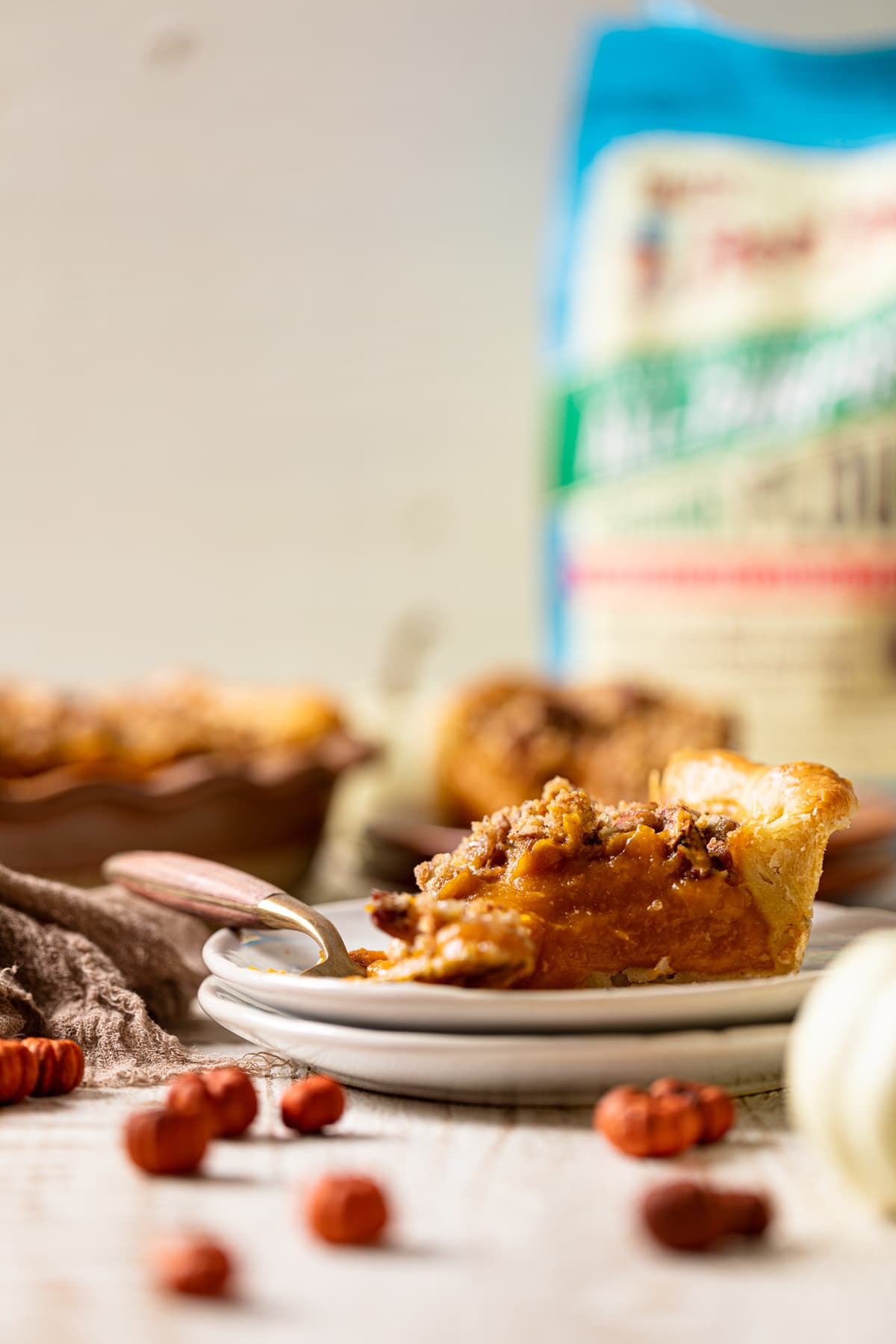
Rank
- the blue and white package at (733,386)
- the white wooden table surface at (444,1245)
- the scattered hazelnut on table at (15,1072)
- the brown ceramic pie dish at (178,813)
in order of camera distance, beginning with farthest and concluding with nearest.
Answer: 1. the blue and white package at (733,386)
2. the brown ceramic pie dish at (178,813)
3. the scattered hazelnut on table at (15,1072)
4. the white wooden table surface at (444,1245)

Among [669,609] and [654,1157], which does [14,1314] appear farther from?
[669,609]

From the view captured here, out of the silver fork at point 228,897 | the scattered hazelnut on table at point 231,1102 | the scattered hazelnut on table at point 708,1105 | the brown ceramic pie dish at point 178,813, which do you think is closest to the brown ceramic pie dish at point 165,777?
the brown ceramic pie dish at point 178,813

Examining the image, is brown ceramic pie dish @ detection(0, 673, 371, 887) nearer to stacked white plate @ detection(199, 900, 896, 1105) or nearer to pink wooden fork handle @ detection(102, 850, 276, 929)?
pink wooden fork handle @ detection(102, 850, 276, 929)

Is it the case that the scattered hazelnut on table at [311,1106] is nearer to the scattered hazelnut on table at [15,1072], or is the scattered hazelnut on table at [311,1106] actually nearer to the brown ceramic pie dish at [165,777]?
the scattered hazelnut on table at [15,1072]

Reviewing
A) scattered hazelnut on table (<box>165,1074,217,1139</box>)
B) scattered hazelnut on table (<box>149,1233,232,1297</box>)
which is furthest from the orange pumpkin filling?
scattered hazelnut on table (<box>149,1233,232,1297</box>)

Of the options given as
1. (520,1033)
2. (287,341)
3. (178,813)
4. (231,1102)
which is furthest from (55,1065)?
(287,341)

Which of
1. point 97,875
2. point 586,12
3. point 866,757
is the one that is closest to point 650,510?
point 866,757
